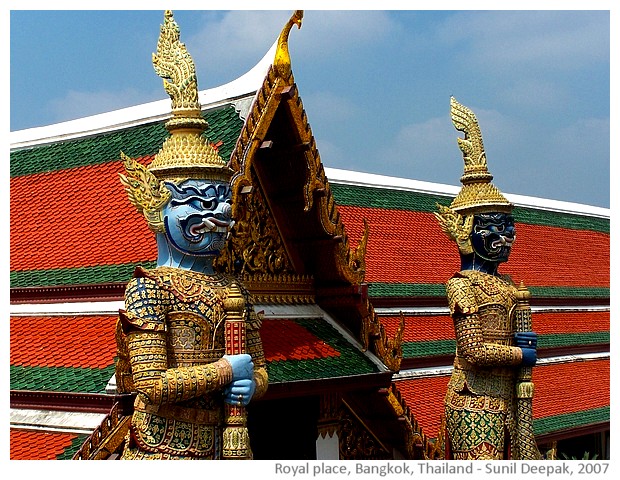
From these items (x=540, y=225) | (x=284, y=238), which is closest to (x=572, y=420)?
(x=540, y=225)

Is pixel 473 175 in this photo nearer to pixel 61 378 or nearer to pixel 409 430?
pixel 409 430

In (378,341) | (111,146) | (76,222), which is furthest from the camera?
(111,146)

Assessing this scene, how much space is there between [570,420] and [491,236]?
5406 mm

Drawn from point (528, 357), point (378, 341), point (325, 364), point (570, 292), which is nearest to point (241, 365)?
point (325, 364)

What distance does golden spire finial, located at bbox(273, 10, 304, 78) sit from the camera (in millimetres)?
7117

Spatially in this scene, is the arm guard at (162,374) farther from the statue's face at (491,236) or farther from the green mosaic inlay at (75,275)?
the statue's face at (491,236)

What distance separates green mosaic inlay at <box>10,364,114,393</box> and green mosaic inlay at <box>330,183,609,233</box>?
6.85 meters

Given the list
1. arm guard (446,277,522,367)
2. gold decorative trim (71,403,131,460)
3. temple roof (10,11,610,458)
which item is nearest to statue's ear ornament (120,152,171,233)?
temple roof (10,11,610,458)

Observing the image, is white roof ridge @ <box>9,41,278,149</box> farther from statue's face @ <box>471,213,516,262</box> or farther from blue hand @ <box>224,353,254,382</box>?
blue hand @ <box>224,353,254,382</box>

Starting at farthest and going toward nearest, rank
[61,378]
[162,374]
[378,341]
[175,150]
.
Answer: [378,341], [61,378], [175,150], [162,374]

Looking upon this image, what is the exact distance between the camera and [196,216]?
604 centimetres

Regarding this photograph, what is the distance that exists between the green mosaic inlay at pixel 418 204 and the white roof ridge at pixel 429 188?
0.07 m

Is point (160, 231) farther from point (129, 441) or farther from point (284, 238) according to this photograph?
point (284, 238)

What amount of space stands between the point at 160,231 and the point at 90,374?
1.59 meters
